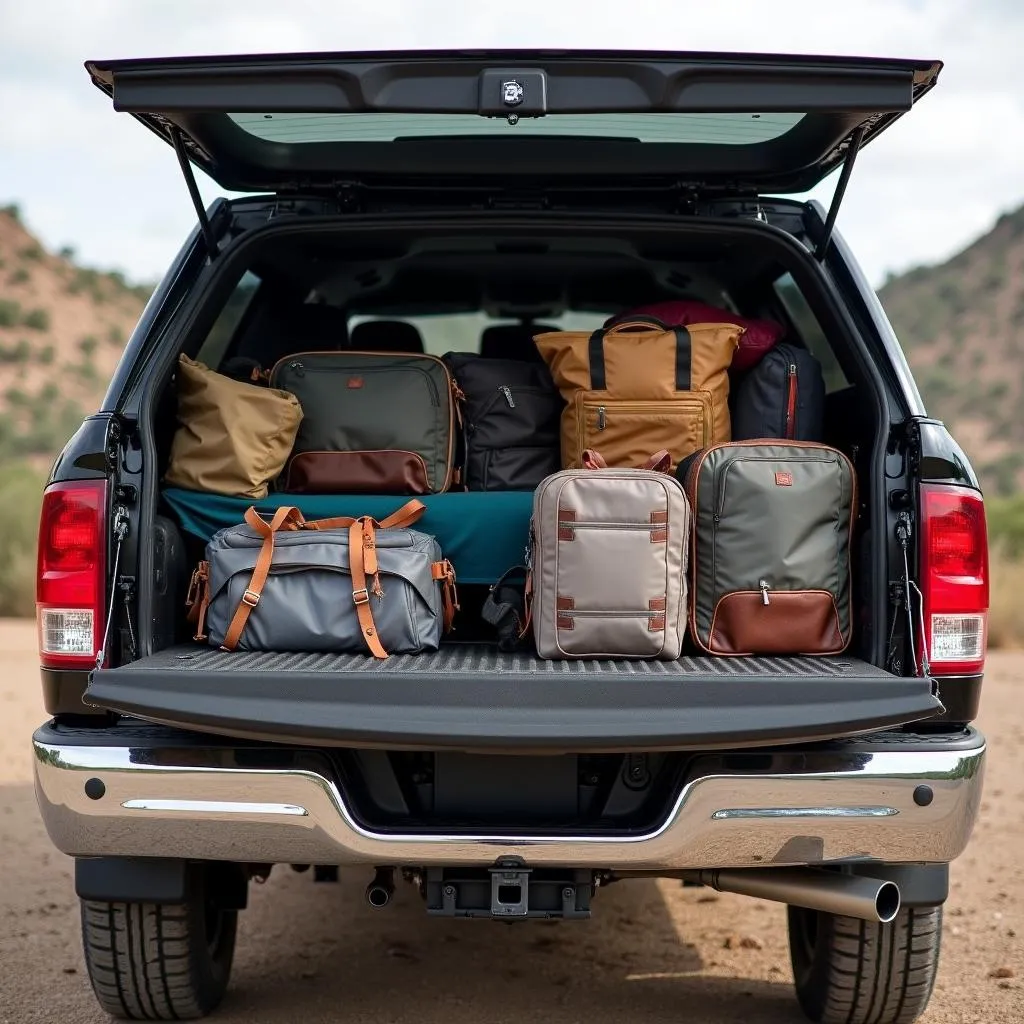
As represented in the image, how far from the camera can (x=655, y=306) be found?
12.5 feet

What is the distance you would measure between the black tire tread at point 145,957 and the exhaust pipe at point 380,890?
440mm

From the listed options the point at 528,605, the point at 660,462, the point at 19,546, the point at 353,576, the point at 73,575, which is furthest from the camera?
the point at 19,546

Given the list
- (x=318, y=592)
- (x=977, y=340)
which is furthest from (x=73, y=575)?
(x=977, y=340)

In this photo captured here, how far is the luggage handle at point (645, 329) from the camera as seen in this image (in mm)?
3449

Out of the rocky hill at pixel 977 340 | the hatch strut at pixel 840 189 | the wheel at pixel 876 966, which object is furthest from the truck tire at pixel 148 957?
the rocky hill at pixel 977 340

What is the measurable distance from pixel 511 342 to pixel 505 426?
736mm

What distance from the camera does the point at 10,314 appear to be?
3700 cm

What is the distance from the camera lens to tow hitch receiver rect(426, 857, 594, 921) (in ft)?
8.53

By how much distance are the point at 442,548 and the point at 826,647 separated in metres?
0.95

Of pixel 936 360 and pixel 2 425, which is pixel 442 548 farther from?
pixel 936 360

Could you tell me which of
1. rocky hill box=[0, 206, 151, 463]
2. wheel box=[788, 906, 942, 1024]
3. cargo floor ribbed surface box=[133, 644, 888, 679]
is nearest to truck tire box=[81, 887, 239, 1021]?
cargo floor ribbed surface box=[133, 644, 888, 679]

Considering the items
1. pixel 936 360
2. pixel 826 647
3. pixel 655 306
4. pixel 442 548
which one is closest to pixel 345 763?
pixel 442 548

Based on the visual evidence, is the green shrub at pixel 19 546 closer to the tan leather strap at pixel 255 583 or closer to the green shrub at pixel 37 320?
the tan leather strap at pixel 255 583

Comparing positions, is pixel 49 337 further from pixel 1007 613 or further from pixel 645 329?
pixel 645 329
